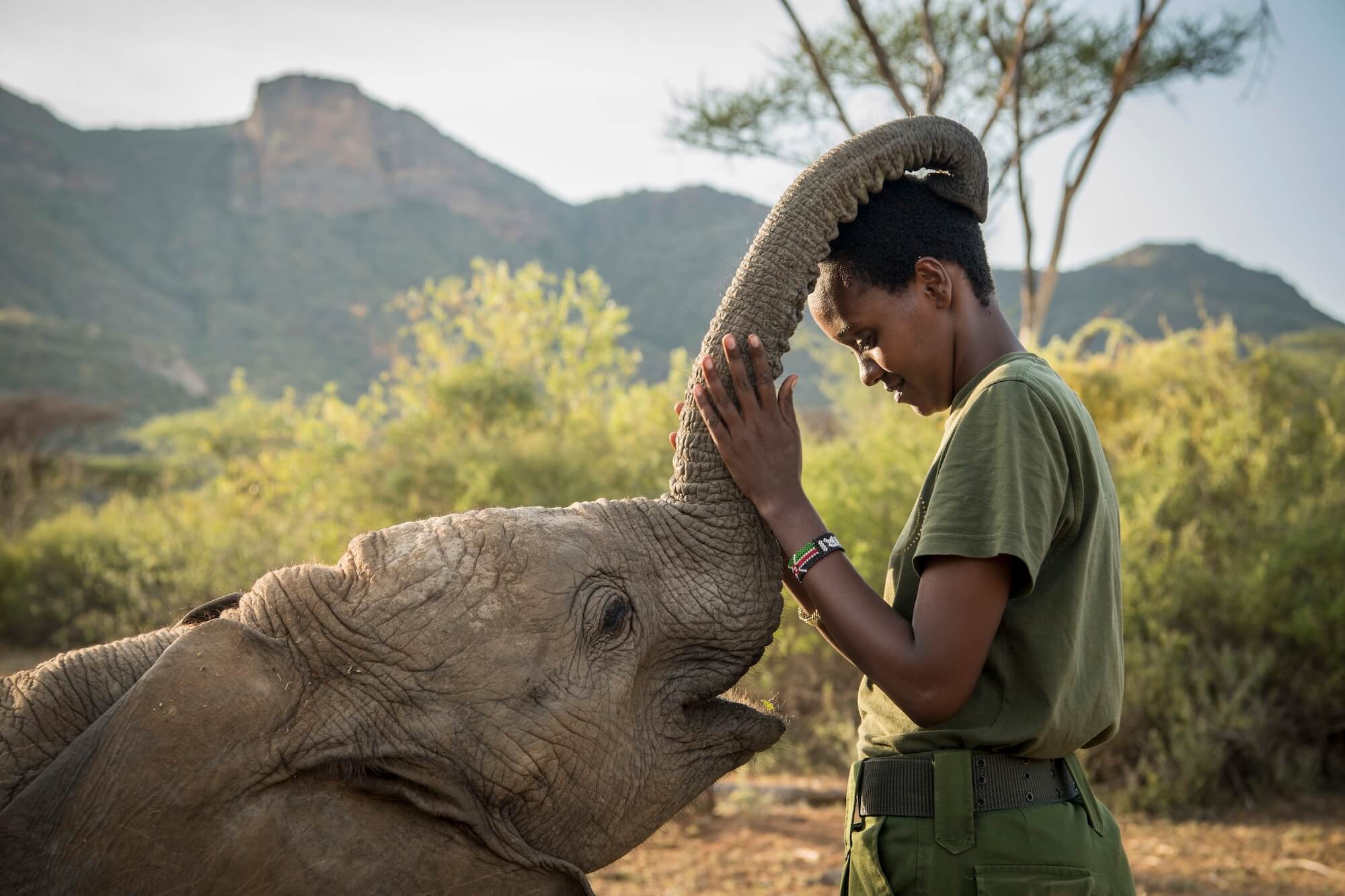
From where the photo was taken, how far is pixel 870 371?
2.41 meters

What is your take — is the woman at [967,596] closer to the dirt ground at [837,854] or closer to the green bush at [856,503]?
the green bush at [856,503]

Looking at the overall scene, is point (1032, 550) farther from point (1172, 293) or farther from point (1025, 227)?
point (1172, 293)

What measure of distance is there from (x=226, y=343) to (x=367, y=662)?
67808mm

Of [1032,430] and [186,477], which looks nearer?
[1032,430]

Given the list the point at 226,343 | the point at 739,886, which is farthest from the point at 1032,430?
the point at 226,343

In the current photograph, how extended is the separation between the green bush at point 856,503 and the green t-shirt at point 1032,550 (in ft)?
6.80

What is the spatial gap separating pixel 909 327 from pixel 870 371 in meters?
0.20

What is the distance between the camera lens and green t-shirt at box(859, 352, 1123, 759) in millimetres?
1888

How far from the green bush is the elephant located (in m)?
1.58

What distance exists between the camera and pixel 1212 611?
7.79m

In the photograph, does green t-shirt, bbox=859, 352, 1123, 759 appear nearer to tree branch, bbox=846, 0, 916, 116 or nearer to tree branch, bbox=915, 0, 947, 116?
tree branch, bbox=846, 0, 916, 116

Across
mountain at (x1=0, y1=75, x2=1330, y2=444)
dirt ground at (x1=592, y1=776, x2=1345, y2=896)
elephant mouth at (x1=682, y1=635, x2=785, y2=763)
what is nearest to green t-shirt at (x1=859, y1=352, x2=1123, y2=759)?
elephant mouth at (x1=682, y1=635, x2=785, y2=763)

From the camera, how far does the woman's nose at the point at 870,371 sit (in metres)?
2.38

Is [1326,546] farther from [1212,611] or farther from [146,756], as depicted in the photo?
[146,756]
